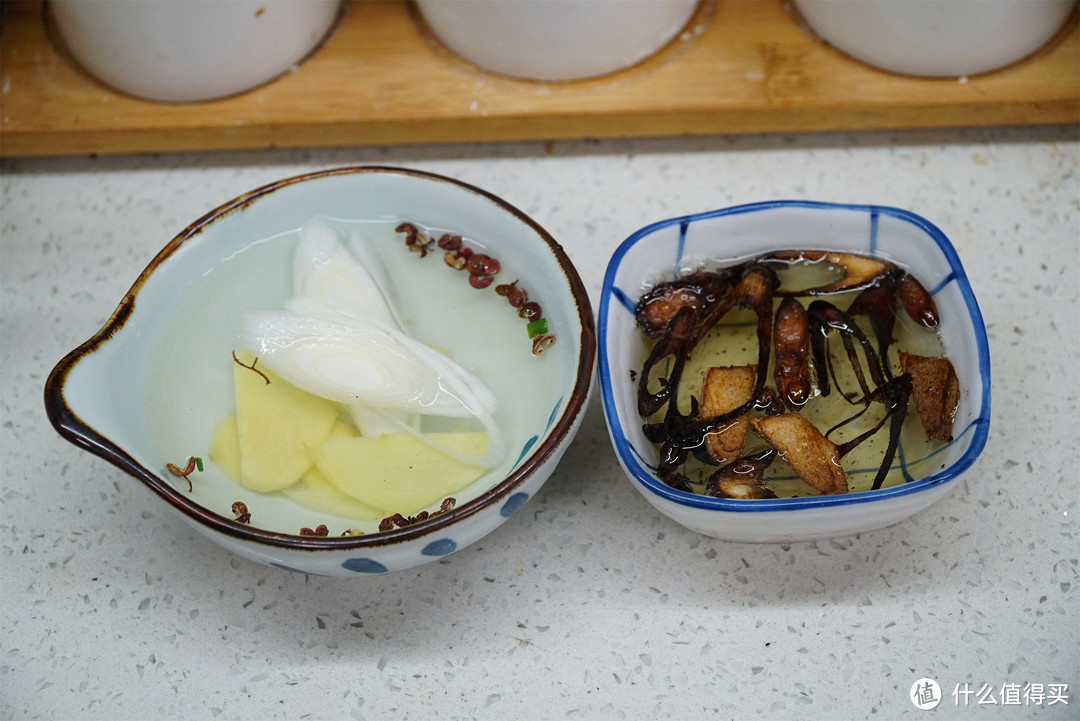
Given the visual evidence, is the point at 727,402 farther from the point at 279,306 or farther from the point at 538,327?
the point at 279,306

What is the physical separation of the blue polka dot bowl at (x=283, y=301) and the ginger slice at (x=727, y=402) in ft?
0.37

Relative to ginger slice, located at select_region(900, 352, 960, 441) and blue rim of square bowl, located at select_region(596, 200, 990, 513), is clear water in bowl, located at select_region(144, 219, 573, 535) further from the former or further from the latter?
ginger slice, located at select_region(900, 352, 960, 441)

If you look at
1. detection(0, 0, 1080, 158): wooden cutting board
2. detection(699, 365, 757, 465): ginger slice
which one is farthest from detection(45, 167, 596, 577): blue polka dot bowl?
detection(0, 0, 1080, 158): wooden cutting board

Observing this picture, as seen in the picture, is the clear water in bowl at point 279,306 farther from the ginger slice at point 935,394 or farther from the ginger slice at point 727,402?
the ginger slice at point 935,394

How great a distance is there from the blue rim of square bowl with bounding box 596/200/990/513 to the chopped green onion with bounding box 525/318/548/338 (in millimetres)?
56

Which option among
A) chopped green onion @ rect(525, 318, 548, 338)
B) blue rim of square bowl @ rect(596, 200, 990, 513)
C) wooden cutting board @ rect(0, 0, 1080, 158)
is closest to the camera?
blue rim of square bowl @ rect(596, 200, 990, 513)

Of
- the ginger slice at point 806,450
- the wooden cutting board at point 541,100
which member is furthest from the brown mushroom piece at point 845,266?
the wooden cutting board at point 541,100

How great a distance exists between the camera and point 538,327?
2.51ft

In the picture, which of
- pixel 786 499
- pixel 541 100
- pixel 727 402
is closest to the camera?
pixel 786 499

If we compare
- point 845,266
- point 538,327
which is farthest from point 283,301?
point 845,266

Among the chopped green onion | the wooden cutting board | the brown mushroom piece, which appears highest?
the wooden cutting board

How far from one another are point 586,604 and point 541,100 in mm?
514

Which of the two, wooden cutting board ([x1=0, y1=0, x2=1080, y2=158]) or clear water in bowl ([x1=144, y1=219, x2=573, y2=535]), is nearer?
clear water in bowl ([x1=144, y1=219, x2=573, y2=535])

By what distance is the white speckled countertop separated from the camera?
72 cm
